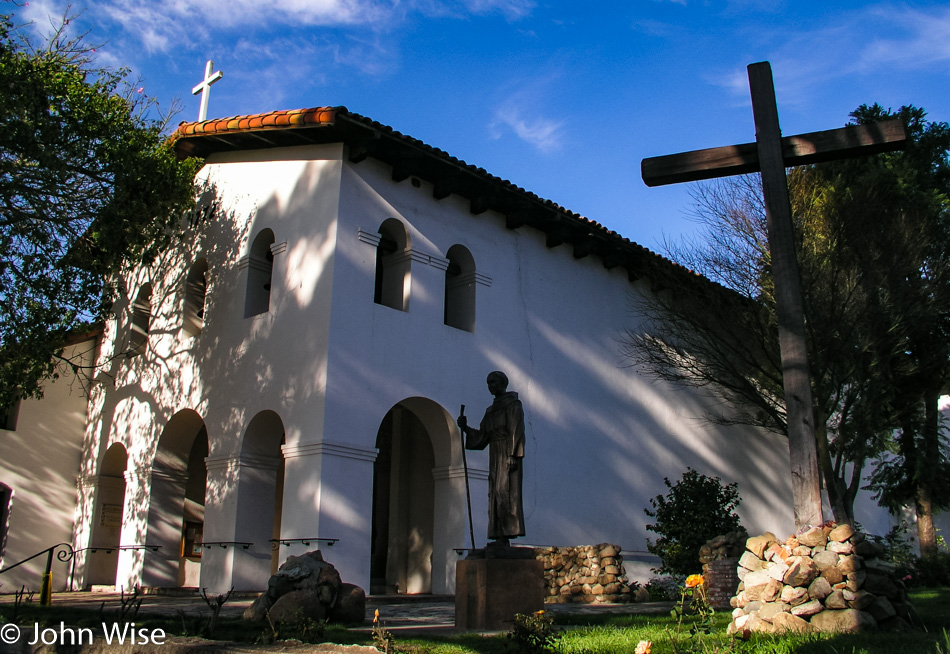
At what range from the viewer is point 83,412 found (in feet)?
54.6

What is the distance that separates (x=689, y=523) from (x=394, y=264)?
6558 millimetres

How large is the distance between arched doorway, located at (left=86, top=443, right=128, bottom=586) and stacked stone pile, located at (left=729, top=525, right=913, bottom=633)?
1228cm

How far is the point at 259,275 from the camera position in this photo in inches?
532

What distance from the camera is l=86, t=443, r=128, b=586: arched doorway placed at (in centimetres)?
1504

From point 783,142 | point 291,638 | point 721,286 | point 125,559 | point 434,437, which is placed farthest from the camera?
point 721,286

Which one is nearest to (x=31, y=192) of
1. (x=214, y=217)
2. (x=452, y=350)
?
(x=214, y=217)

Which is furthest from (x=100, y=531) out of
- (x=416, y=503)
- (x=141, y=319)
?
(x=416, y=503)

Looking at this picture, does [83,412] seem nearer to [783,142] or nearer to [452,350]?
[452,350]

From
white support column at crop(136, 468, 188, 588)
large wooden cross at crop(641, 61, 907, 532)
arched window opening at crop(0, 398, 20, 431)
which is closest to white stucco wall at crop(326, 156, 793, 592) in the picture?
white support column at crop(136, 468, 188, 588)

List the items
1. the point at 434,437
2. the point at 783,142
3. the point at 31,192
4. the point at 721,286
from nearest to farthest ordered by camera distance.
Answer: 1. the point at 783,142
2. the point at 31,192
3. the point at 434,437
4. the point at 721,286

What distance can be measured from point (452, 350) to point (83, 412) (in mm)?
8417

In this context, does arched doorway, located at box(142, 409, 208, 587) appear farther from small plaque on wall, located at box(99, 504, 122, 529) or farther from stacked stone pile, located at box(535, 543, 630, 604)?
stacked stone pile, located at box(535, 543, 630, 604)

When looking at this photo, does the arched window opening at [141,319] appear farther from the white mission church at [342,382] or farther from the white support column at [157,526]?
the white support column at [157,526]

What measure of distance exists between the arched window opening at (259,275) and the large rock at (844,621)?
381 inches
